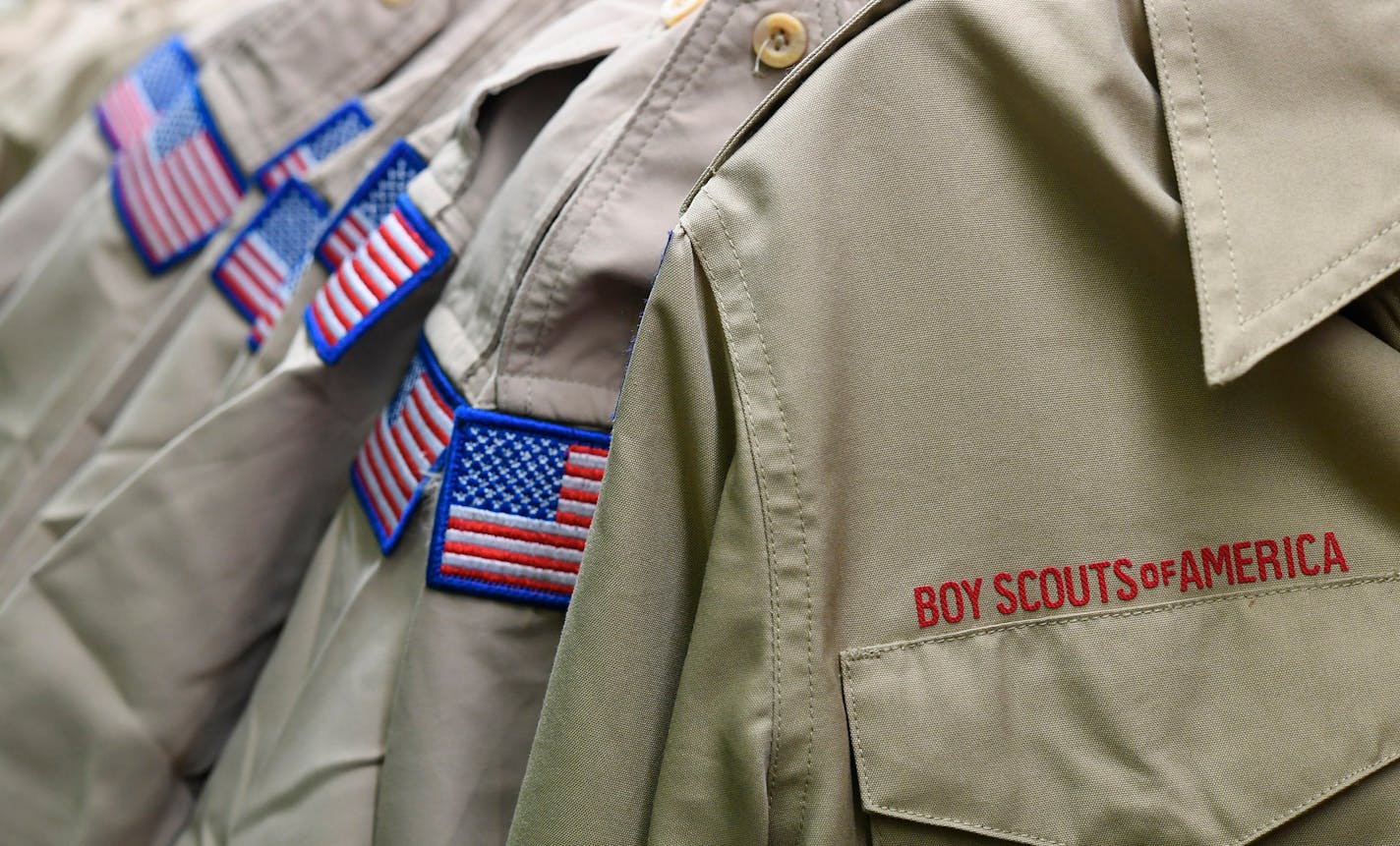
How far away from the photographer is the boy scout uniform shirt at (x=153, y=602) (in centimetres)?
73

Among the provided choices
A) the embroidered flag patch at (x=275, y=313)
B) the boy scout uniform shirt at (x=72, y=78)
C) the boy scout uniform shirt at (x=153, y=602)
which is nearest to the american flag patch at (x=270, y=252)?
the embroidered flag patch at (x=275, y=313)

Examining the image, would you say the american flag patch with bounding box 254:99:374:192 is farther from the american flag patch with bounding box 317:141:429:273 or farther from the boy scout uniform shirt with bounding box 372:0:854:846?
the boy scout uniform shirt with bounding box 372:0:854:846

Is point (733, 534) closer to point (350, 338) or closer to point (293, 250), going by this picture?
point (350, 338)

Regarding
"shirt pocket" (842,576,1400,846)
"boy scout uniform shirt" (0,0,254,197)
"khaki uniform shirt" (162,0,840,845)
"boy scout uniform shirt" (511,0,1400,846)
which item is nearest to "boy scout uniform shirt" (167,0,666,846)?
"khaki uniform shirt" (162,0,840,845)

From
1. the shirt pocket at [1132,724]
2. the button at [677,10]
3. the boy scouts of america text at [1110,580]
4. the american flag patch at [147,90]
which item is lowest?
the shirt pocket at [1132,724]

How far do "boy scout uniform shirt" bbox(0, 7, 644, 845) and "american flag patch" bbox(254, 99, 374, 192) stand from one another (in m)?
0.18

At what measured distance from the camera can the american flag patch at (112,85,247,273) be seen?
0.91 meters

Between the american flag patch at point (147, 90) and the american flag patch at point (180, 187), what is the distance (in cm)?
7

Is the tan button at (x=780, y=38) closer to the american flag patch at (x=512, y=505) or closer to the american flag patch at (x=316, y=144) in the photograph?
the american flag patch at (x=512, y=505)

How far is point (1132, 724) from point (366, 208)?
1.83ft

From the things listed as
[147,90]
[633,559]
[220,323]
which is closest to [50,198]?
[147,90]

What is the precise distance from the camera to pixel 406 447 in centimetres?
67

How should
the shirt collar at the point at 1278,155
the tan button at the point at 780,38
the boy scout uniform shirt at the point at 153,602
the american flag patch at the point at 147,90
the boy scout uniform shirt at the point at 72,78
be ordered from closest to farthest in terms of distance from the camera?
the shirt collar at the point at 1278,155 < the tan button at the point at 780,38 < the boy scout uniform shirt at the point at 153,602 < the american flag patch at the point at 147,90 < the boy scout uniform shirt at the point at 72,78

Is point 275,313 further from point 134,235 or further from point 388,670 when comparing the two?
point 388,670
